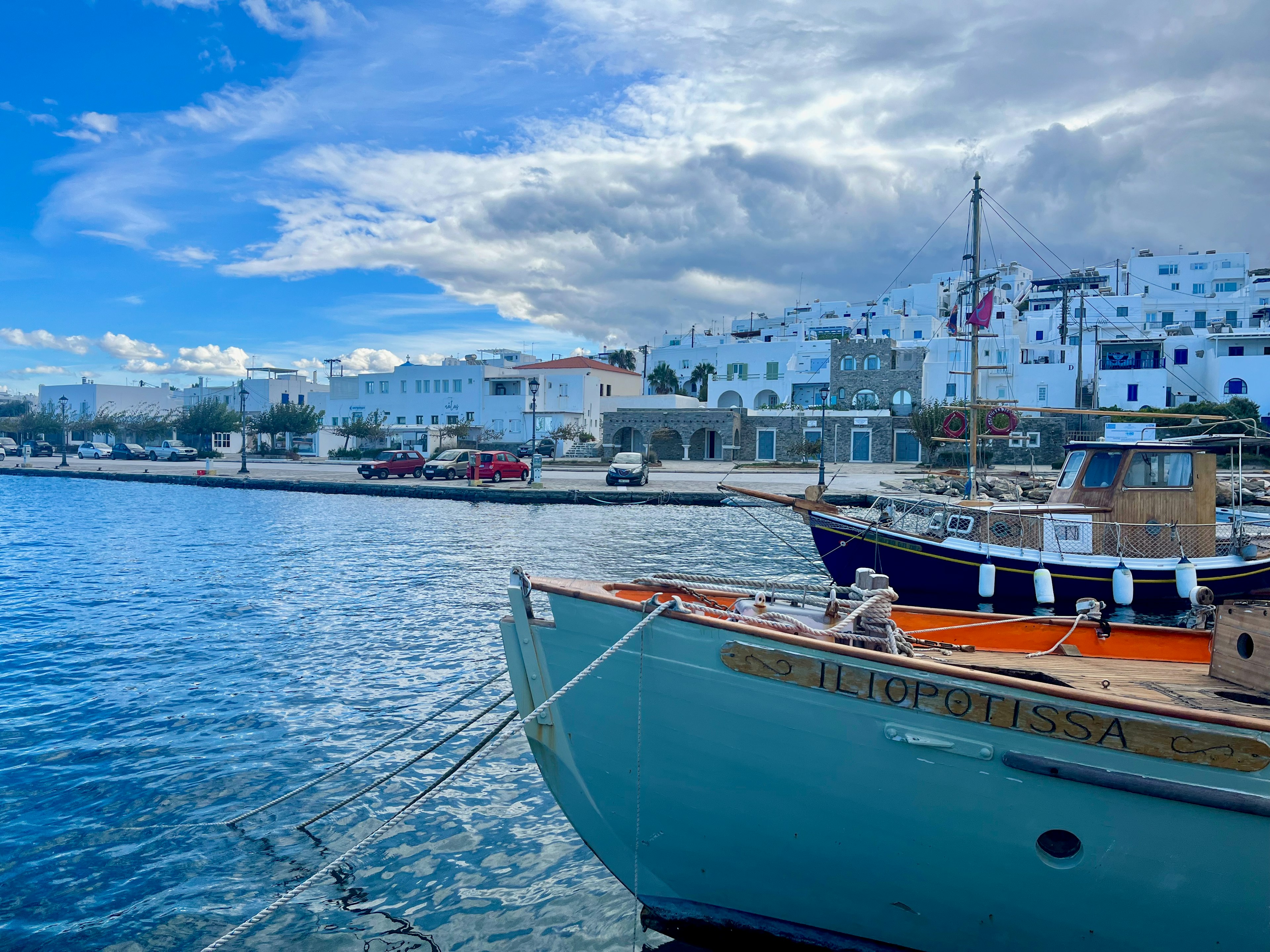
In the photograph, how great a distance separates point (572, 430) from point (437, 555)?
39048 millimetres

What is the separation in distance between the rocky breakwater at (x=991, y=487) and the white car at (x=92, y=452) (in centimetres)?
5405

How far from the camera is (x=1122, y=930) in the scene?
399 centimetres

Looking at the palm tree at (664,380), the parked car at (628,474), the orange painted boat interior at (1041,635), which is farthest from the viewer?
the palm tree at (664,380)

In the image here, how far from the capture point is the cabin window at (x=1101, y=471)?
14.1 metres

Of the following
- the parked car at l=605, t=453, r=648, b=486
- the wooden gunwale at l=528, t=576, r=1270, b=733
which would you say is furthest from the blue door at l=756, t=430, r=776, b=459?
the wooden gunwale at l=528, t=576, r=1270, b=733

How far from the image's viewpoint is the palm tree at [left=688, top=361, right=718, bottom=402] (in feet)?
218

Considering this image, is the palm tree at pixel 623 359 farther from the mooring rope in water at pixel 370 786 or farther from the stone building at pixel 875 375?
the mooring rope in water at pixel 370 786

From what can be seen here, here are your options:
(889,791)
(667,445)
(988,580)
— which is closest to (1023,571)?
(988,580)

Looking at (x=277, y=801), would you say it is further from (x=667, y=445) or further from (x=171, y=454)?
(x=171, y=454)

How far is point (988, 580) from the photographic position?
45.9 ft

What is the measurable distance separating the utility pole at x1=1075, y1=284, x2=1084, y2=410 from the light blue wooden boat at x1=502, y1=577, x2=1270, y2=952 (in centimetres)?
4720

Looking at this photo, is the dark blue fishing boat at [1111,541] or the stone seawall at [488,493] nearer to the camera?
the dark blue fishing boat at [1111,541]

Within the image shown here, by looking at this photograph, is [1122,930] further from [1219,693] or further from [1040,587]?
[1040,587]

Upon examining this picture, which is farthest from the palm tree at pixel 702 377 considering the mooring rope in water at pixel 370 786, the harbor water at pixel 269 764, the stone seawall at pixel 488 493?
the mooring rope in water at pixel 370 786
